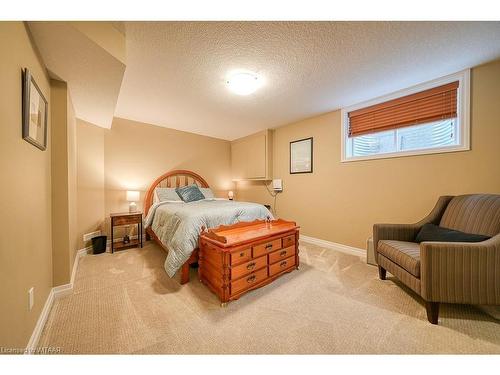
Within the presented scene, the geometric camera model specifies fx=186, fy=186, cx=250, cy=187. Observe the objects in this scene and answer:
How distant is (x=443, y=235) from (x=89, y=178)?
4592mm

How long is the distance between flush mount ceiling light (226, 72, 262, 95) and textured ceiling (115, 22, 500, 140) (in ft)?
0.31

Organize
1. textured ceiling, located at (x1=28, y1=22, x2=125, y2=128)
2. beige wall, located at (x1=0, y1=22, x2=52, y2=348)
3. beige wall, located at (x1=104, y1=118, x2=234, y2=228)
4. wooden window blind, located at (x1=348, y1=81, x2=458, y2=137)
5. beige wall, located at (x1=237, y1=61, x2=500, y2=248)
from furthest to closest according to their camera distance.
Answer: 1. beige wall, located at (x1=104, y1=118, x2=234, y2=228)
2. wooden window blind, located at (x1=348, y1=81, x2=458, y2=137)
3. beige wall, located at (x1=237, y1=61, x2=500, y2=248)
4. textured ceiling, located at (x1=28, y1=22, x2=125, y2=128)
5. beige wall, located at (x1=0, y1=22, x2=52, y2=348)

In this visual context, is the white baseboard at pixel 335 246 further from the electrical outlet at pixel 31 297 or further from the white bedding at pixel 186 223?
the electrical outlet at pixel 31 297

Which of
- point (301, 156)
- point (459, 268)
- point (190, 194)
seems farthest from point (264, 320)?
point (301, 156)

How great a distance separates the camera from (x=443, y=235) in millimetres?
1658

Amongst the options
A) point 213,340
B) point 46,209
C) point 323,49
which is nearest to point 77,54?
point 46,209

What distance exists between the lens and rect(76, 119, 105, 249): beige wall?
2.88m

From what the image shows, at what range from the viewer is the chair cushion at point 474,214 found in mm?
1596

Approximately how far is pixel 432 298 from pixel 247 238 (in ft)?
4.92

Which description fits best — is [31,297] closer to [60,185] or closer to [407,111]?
[60,185]

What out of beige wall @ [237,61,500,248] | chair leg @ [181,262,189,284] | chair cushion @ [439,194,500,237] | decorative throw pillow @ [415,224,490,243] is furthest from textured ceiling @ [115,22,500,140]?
chair leg @ [181,262,189,284]

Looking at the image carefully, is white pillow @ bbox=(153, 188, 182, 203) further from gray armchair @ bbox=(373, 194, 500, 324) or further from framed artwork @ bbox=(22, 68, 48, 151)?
gray armchair @ bbox=(373, 194, 500, 324)

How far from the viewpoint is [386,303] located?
165 centimetres

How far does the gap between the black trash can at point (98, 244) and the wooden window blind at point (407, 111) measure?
4.26 m
